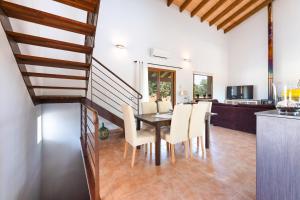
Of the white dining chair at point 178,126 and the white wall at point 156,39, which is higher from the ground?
the white wall at point 156,39

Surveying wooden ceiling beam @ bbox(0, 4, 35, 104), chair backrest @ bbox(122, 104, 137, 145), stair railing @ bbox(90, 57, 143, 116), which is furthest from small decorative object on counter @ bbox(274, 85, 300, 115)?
stair railing @ bbox(90, 57, 143, 116)

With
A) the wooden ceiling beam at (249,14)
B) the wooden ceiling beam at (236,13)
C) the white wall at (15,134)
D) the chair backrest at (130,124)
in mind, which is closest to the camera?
the white wall at (15,134)

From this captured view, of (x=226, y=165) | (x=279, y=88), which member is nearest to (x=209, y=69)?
→ (x=279, y=88)

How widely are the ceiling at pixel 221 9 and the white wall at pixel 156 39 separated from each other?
251 mm

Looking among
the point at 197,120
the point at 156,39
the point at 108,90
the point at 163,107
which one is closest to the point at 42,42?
the point at 108,90

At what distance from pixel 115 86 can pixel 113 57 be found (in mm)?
863

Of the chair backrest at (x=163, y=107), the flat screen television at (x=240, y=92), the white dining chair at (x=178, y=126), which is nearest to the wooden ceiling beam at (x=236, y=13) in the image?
the flat screen television at (x=240, y=92)

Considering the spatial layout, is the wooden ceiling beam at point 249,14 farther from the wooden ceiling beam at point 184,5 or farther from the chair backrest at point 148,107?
the chair backrest at point 148,107

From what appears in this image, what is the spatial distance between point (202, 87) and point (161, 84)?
96.9 inches

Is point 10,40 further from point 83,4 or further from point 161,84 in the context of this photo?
point 161,84

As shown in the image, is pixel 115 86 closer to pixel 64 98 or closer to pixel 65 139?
pixel 64 98

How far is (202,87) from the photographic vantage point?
718 centimetres

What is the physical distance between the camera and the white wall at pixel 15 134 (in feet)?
5.74

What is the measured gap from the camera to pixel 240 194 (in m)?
1.67
